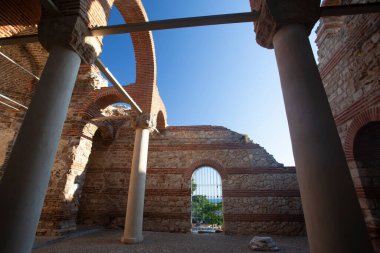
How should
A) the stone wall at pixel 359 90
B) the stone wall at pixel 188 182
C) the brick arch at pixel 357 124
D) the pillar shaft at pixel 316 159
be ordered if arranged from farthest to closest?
the stone wall at pixel 188 182, the stone wall at pixel 359 90, the brick arch at pixel 357 124, the pillar shaft at pixel 316 159

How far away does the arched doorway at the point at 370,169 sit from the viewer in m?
4.01

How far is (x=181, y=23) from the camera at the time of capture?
288cm

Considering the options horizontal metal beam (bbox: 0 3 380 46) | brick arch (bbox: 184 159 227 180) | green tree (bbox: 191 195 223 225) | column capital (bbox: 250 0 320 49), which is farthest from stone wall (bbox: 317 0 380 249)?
green tree (bbox: 191 195 223 225)

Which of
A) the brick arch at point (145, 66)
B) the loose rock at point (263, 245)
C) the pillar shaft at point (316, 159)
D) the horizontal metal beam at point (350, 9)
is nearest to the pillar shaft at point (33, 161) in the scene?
the pillar shaft at point (316, 159)

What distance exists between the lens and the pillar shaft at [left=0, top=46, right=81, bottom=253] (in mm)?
1797

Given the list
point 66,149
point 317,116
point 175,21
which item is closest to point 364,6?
point 317,116

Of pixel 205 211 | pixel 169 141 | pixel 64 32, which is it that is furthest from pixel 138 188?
pixel 205 211

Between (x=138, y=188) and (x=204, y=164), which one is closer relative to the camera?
(x=138, y=188)

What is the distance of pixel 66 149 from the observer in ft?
21.9

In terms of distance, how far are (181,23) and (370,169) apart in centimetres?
477

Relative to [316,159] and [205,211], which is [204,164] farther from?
[205,211]

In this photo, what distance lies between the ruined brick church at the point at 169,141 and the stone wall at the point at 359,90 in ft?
0.08

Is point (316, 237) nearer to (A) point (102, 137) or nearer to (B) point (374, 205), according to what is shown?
(B) point (374, 205)

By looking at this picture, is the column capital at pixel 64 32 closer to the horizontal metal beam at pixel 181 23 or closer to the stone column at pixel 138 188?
the horizontal metal beam at pixel 181 23
